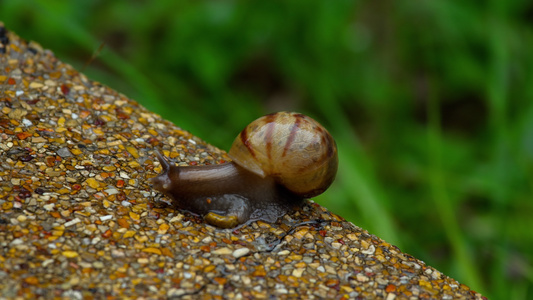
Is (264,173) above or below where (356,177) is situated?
below

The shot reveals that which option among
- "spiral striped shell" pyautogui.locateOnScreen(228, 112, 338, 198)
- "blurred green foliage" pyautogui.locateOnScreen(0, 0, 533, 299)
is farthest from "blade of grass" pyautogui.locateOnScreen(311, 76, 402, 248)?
"spiral striped shell" pyautogui.locateOnScreen(228, 112, 338, 198)

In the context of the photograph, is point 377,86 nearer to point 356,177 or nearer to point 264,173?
point 356,177

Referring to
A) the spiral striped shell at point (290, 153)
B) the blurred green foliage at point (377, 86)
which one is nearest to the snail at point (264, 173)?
the spiral striped shell at point (290, 153)

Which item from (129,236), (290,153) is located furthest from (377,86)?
(129,236)

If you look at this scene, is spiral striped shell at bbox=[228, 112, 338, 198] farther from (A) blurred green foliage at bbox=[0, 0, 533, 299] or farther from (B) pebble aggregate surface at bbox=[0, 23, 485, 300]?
(A) blurred green foliage at bbox=[0, 0, 533, 299]

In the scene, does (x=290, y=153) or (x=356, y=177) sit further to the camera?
(x=356, y=177)

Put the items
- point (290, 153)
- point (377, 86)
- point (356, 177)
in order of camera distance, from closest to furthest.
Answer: point (290, 153) < point (356, 177) < point (377, 86)

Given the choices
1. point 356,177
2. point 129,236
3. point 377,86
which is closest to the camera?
point 129,236
